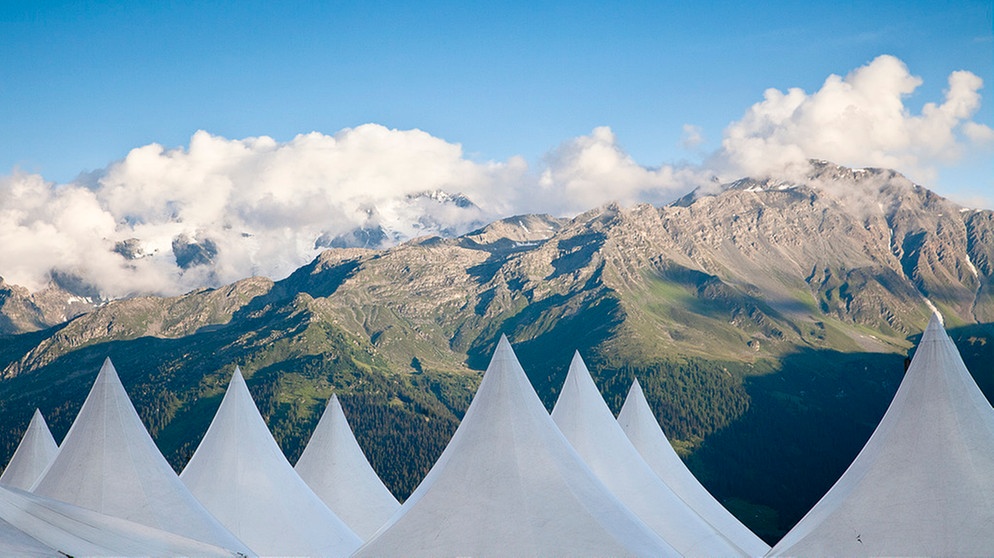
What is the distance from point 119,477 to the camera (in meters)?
33.0

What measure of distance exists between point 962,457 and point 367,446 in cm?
17373

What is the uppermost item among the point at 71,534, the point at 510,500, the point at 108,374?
the point at 108,374

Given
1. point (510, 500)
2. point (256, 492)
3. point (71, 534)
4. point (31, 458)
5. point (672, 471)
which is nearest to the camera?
point (71, 534)

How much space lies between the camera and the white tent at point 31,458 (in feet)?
162

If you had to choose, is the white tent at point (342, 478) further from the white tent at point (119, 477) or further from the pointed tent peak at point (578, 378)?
the white tent at point (119, 477)

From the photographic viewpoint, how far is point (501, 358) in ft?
107

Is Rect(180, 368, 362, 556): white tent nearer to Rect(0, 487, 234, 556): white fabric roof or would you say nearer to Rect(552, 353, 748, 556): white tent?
Rect(0, 487, 234, 556): white fabric roof

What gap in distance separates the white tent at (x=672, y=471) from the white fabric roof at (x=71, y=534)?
2622 centimetres

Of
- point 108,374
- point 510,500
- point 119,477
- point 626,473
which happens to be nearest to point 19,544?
point 119,477

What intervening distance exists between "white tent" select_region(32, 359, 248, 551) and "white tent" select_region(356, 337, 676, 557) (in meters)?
8.14

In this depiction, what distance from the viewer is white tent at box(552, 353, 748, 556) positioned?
1521 inches

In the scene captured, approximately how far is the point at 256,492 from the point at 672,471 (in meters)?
22.9

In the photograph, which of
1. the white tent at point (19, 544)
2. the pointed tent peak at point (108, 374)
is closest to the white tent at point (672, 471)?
the pointed tent peak at point (108, 374)

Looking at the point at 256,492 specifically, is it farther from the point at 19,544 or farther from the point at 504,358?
the point at 19,544
